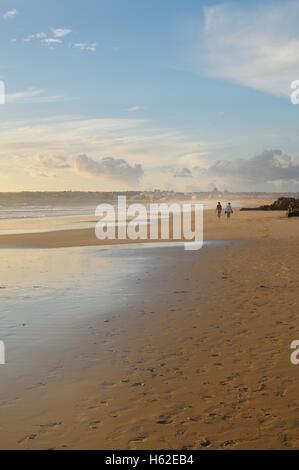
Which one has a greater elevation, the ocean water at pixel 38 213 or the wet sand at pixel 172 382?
the ocean water at pixel 38 213

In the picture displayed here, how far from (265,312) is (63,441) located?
5.97m

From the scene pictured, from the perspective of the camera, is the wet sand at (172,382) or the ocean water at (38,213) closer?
the wet sand at (172,382)

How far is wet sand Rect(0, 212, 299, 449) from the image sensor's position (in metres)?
4.96

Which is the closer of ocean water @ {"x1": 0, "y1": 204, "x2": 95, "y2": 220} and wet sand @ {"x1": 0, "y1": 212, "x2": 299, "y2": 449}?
wet sand @ {"x1": 0, "y1": 212, "x2": 299, "y2": 449}

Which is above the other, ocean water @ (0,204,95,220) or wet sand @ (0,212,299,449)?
ocean water @ (0,204,95,220)


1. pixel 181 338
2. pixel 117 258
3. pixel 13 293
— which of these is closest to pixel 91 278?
pixel 13 293

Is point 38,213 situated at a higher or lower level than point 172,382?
higher

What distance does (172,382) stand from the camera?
6.35 m

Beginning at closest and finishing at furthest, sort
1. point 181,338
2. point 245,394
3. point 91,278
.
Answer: point 245,394
point 181,338
point 91,278

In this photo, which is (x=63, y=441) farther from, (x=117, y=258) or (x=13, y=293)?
(x=117, y=258)

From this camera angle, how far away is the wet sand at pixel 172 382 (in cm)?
496

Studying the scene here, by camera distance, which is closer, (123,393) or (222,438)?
(222,438)

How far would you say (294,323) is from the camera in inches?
351

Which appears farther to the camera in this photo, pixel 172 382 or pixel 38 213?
pixel 38 213
